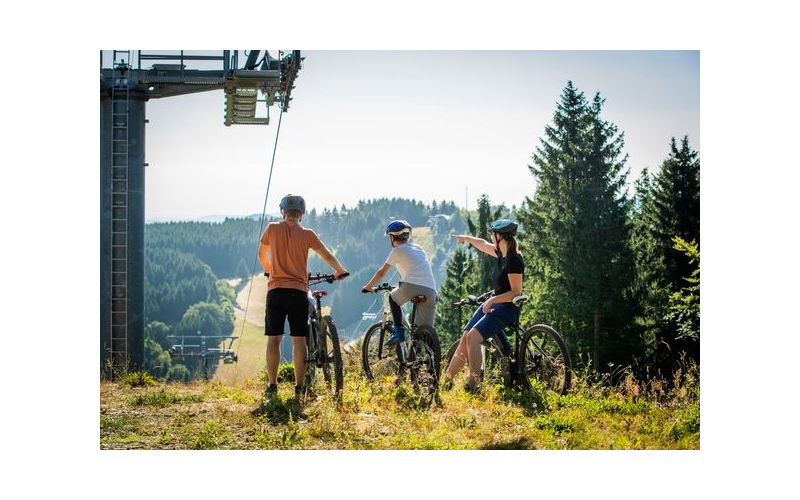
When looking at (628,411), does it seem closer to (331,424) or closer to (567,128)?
(331,424)

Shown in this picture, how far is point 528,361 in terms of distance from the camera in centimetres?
839

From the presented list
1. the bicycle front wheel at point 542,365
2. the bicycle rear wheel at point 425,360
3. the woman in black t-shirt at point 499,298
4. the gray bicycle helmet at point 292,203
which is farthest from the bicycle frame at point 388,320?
the gray bicycle helmet at point 292,203

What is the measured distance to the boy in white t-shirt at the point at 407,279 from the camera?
8.71m

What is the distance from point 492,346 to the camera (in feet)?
28.6

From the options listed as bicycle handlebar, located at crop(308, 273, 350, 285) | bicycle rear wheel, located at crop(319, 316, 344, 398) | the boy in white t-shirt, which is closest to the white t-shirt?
the boy in white t-shirt

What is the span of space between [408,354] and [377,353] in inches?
32.5

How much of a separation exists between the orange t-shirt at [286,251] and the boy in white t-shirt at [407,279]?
93 cm

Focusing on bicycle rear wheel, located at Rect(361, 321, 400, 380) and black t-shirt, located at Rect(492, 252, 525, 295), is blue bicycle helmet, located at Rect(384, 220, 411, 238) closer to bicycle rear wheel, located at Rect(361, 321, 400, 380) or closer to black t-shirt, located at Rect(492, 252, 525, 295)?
bicycle rear wheel, located at Rect(361, 321, 400, 380)

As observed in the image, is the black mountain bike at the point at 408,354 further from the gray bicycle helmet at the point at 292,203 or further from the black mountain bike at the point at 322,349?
the gray bicycle helmet at the point at 292,203

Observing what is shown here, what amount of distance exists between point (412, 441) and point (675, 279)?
1287 inches

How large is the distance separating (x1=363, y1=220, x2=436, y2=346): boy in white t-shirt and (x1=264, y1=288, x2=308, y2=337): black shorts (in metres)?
0.86

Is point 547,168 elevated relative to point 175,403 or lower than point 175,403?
elevated

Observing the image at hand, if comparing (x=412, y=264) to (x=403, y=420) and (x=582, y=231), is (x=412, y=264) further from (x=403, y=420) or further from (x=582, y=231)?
(x=582, y=231)
